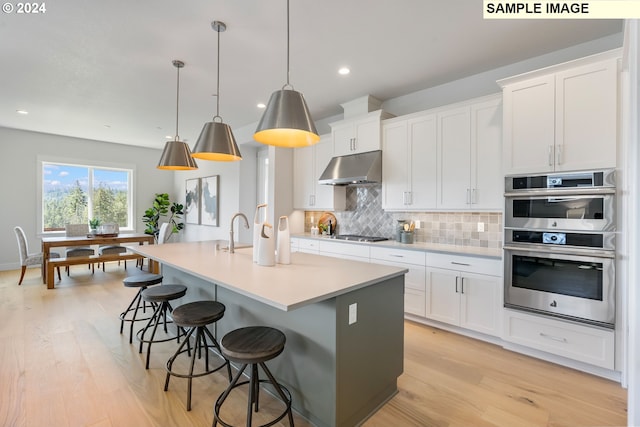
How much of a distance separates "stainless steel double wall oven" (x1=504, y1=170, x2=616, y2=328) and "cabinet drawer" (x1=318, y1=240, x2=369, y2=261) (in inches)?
63.4

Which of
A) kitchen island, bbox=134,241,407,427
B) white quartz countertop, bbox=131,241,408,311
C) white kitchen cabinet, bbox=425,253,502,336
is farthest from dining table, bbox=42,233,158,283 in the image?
white kitchen cabinet, bbox=425,253,502,336

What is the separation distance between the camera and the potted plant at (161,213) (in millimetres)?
7656

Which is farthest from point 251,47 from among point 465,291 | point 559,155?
point 465,291

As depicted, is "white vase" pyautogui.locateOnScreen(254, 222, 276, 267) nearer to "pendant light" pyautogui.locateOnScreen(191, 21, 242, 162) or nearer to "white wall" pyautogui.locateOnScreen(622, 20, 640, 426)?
"pendant light" pyautogui.locateOnScreen(191, 21, 242, 162)

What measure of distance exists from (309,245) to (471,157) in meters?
2.52

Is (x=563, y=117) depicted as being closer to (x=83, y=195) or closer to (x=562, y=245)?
(x=562, y=245)

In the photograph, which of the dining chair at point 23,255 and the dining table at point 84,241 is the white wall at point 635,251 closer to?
the dining table at point 84,241

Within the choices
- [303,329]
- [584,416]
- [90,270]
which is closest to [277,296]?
[303,329]

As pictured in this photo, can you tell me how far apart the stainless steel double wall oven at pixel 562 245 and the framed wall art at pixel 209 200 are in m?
5.91

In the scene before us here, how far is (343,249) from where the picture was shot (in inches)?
164

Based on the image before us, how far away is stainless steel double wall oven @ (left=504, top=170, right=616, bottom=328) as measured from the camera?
237 cm

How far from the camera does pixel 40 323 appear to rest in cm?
344

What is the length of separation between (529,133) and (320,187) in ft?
9.37

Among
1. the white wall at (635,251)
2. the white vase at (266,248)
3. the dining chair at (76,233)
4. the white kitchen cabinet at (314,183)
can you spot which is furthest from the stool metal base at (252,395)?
the dining chair at (76,233)
